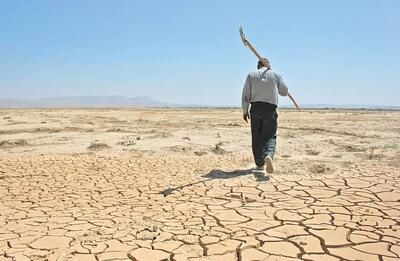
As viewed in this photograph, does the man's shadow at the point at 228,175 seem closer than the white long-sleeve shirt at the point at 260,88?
Yes

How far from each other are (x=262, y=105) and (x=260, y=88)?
240 mm

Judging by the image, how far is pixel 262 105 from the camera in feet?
17.5

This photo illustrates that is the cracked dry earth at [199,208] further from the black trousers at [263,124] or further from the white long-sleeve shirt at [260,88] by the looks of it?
the white long-sleeve shirt at [260,88]

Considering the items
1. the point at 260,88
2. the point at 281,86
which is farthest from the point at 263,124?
the point at 281,86

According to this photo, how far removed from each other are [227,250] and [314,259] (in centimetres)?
61

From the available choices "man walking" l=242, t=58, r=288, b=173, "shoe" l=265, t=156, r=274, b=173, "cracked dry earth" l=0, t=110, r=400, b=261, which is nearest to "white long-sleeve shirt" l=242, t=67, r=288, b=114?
"man walking" l=242, t=58, r=288, b=173

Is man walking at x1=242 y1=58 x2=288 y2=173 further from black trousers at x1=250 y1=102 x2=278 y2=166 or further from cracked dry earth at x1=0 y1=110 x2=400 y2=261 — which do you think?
cracked dry earth at x1=0 y1=110 x2=400 y2=261

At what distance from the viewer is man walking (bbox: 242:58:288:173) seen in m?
5.30

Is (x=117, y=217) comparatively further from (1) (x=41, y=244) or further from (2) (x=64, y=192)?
(2) (x=64, y=192)

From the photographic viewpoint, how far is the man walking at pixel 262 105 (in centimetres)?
530

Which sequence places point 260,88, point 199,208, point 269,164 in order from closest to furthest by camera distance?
point 199,208 → point 269,164 → point 260,88

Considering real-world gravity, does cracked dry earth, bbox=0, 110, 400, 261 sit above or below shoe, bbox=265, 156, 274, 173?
below

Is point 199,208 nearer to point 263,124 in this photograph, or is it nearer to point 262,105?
point 263,124

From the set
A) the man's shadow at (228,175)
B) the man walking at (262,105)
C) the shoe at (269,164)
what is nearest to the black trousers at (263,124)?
the man walking at (262,105)
